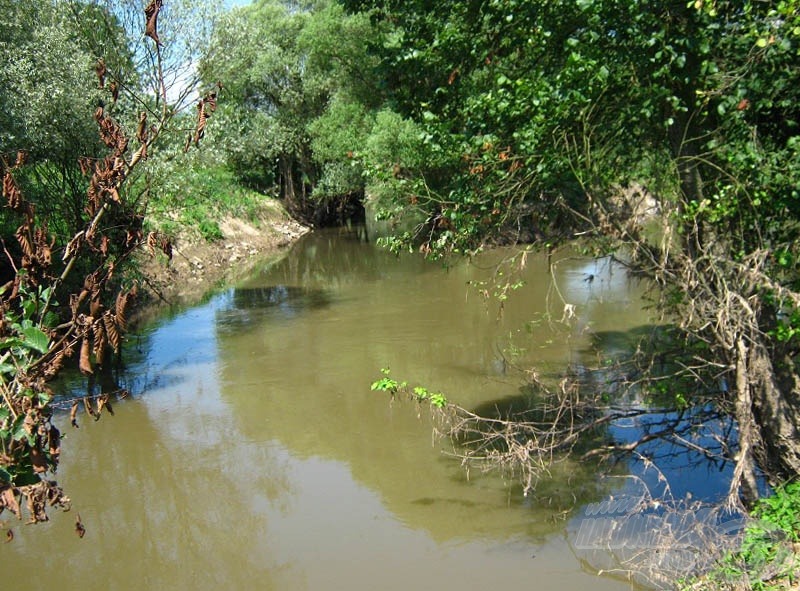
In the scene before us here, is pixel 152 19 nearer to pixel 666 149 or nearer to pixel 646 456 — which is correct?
pixel 666 149

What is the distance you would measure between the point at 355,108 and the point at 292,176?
1169 centimetres

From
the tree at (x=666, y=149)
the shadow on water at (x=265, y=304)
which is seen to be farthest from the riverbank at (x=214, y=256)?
the tree at (x=666, y=149)

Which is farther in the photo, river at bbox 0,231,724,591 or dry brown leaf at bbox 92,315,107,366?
river at bbox 0,231,724,591

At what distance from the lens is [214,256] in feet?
83.6

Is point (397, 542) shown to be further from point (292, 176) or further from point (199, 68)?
point (292, 176)

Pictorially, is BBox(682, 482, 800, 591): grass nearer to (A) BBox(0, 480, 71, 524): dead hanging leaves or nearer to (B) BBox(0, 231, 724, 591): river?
(B) BBox(0, 231, 724, 591): river

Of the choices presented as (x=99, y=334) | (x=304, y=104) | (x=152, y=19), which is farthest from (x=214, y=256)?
(x=152, y=19)

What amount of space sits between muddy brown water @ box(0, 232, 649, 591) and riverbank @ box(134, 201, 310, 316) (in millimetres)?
3872

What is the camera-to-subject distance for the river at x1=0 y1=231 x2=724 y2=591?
6590 mm

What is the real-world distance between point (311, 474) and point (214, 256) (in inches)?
717

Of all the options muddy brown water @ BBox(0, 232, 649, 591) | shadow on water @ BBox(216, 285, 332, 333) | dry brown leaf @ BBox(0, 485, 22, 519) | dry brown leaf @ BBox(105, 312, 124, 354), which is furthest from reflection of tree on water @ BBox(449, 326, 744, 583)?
shadow on water @ BBox(216, 285, 332, 333)

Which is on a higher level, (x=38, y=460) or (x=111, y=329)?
(x=111, y=329)

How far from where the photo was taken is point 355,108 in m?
27.5

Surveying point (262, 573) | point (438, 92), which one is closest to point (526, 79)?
point (438, 92)
